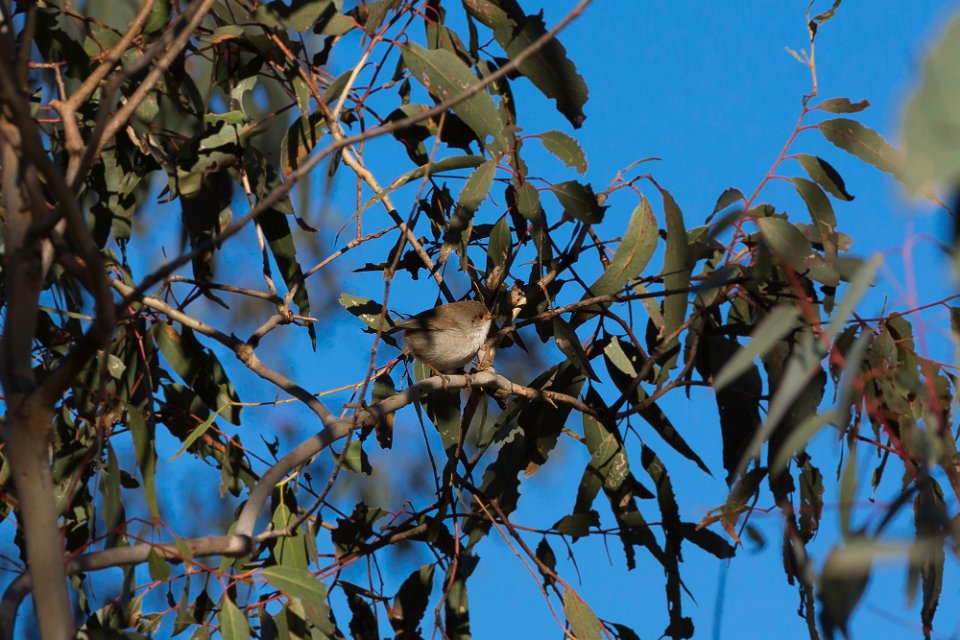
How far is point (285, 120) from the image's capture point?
10.7ft

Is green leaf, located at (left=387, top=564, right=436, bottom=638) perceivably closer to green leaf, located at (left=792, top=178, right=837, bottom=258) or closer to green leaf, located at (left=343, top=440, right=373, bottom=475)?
green leaf, located at (left=343, top=440, right=373, bottom=475)

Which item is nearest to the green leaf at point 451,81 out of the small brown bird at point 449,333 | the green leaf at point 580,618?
the green leaf at point 580,618

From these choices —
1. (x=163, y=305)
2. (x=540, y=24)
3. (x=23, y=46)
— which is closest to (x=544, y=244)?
(x=540, y=24)

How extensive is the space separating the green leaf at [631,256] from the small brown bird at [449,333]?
4.66 ft

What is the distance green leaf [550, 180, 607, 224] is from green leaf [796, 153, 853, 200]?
0.56m

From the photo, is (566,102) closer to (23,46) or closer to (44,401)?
(23,46)

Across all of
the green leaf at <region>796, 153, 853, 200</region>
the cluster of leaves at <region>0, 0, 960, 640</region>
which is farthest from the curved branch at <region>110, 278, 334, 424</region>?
the green leaf at <region>796, 153, 853, 200</region>

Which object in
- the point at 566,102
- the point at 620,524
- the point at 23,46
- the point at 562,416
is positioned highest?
the point at 566,102

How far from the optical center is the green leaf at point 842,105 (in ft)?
8.12

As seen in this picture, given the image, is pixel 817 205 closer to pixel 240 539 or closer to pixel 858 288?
pixel 858 288

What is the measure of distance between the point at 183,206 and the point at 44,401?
3.54 ft

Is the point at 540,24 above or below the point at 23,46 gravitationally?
above

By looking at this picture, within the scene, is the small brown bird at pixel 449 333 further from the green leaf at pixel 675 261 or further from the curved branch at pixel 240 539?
the green leaf at pixel 675 261

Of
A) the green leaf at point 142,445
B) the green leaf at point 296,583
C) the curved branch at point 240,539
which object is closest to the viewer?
the curved branch at point 240,539
